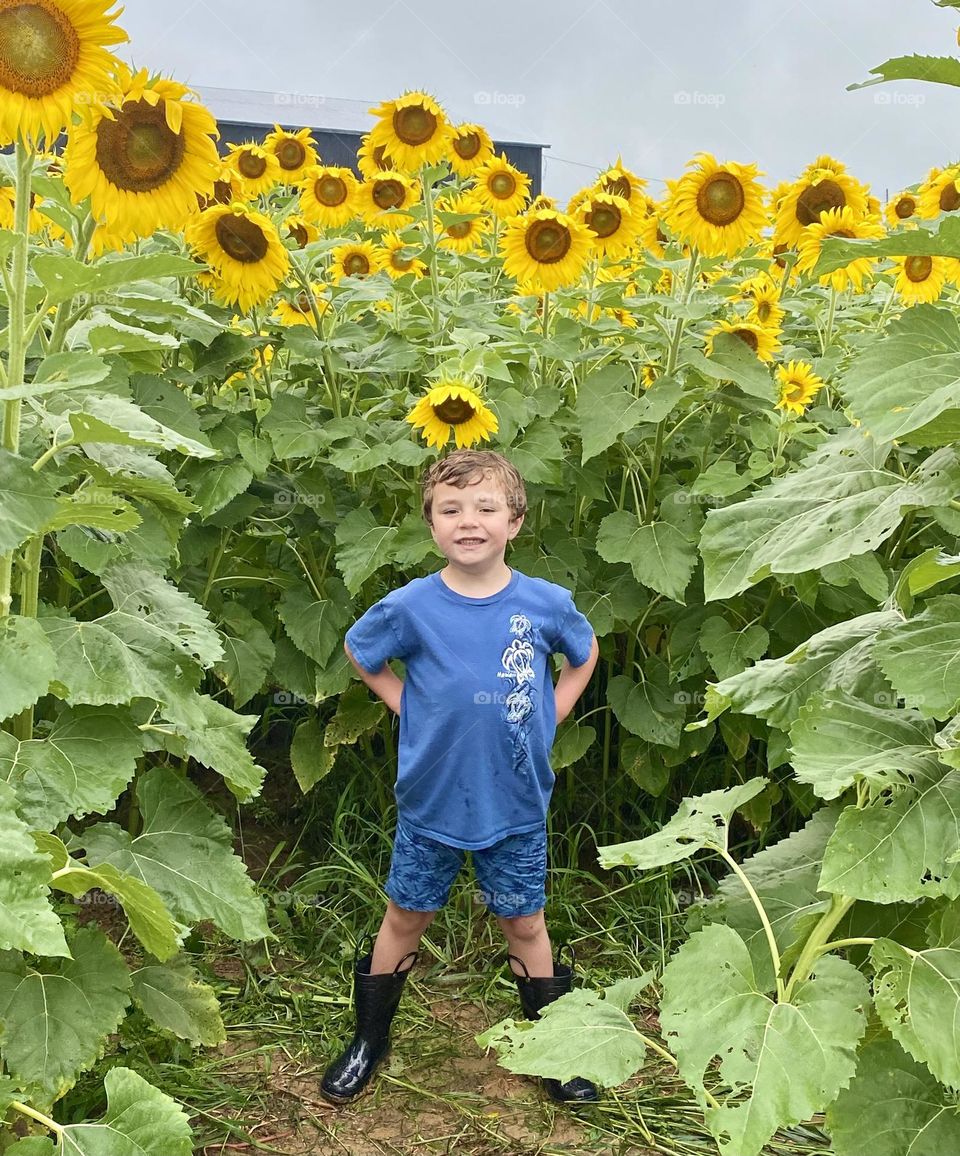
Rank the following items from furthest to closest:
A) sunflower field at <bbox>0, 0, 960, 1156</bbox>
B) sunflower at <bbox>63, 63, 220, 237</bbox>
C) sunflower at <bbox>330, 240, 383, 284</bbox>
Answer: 1. sunflower at <bbox>330, 240, 383, 284</bbox>
2. sunflower at <bbox>63, 63, 220, 237</bbox>
3. sunflower field at <bbox>0, 0, 960, 1156</bbox>

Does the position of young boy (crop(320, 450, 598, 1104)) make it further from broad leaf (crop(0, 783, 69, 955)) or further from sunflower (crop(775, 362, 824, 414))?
sunflower (crop(775, 362, 824, 414))

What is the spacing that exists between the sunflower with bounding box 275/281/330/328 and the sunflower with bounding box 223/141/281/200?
0.49 meters

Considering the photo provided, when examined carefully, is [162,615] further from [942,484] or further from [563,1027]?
[942,484]

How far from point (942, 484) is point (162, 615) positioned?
1.39 m

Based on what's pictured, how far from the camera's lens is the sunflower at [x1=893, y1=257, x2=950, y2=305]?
3.69m

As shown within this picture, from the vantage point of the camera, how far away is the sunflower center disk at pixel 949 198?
3.82 meters

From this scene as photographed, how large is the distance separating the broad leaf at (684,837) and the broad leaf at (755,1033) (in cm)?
12

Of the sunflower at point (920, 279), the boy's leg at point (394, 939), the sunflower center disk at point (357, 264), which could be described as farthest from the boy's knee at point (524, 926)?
the sunflower center disk at point (357, 264)

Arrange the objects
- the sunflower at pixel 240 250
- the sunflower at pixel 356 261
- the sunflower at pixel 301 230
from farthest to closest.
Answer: the sunflower at pixel 356 261 → the sunflower at pixel 301 230 → the sunflower at pixel 240 250

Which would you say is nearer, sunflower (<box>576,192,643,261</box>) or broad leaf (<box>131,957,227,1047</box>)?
broad leaf (<box>131,957,227,1047</box>)

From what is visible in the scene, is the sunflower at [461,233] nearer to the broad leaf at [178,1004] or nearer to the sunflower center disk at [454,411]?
the sunflower center disk at [454,411]

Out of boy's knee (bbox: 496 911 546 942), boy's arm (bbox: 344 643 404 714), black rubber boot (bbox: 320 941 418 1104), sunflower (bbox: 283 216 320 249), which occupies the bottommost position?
black rubber boot (bbox: 320 941 418 1104)

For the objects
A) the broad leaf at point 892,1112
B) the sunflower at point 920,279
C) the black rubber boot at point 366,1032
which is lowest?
the black rubber boot at point 366,1032

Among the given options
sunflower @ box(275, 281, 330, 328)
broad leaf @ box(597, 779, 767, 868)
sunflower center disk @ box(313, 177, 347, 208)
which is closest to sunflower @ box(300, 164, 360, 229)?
sunflower center disk @ box(313, 177, 347, 208)
